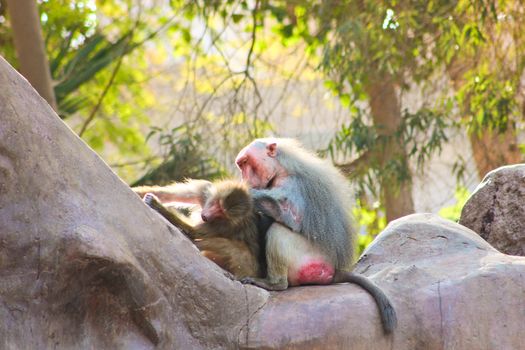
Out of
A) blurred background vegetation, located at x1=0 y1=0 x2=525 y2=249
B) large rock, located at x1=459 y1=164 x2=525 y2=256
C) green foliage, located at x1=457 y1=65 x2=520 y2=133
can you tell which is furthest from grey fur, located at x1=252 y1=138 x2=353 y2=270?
green foliage, located at x1=457 y1=65 x2=520 y2=133

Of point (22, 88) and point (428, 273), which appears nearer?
point (22, 88)

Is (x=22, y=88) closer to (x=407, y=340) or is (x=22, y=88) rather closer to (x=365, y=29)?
(x=407, y=340)

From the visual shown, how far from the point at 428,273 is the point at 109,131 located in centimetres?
766

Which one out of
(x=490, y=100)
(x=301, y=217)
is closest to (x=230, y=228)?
(x=301, y=217)

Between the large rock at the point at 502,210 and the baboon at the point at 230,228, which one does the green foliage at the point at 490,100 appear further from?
the baboon at the point at 230,228

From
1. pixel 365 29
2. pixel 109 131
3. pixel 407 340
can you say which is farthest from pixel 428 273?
pixel 109 131

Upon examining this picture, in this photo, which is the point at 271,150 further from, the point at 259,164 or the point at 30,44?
the point at 30,44

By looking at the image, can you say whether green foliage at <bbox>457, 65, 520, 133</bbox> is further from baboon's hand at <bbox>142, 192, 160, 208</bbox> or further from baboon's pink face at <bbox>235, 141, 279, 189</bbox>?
baboon's hand at <bbox>142, 192, 160, 208</bbox>

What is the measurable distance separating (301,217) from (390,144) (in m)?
4.37

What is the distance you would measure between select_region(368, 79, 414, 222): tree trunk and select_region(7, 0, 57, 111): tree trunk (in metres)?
2.96

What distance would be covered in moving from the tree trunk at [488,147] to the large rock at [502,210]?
3482 millimetres

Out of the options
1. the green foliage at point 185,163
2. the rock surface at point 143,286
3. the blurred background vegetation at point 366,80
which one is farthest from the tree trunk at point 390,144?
the rock surface at point 143,286

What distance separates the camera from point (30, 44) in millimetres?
7262

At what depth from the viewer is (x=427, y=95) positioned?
28.9 ft
